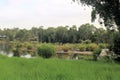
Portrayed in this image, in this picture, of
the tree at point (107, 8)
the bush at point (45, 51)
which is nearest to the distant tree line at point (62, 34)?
the bush at point (45, 51)

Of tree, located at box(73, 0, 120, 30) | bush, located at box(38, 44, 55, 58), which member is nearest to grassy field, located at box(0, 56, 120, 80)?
tree, located at box(73, 0, 120, 30)

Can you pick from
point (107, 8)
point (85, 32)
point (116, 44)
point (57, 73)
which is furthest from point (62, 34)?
point (57, 73)

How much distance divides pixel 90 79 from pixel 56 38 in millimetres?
66508

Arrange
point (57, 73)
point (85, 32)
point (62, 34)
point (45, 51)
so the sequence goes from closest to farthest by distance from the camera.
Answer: point (57, 73)
point (45, 51)
point (85, 32)
point (62, 34)

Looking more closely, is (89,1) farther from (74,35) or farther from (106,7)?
(74,35)

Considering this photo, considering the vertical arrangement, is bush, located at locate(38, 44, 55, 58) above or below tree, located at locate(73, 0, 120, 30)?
below

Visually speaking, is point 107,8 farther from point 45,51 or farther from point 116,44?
point 45,51

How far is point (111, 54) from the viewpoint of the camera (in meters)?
22.7

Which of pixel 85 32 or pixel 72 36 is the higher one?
pixel 85 32

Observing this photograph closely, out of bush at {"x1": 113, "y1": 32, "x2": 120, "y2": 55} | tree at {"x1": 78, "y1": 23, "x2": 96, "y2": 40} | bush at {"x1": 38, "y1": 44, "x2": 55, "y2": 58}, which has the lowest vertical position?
bush at {"x1": 38, "y1": 44, "x2": 55, "y2": 58}

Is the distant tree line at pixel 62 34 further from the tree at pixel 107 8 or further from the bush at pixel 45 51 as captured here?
the tree at pixel 107 8

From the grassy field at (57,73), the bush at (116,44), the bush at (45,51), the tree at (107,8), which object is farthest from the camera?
the bush at (45,51)

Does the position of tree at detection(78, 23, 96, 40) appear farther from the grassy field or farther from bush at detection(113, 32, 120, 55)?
the grassy field

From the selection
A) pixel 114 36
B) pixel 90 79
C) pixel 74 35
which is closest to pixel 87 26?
pixel 74 35
